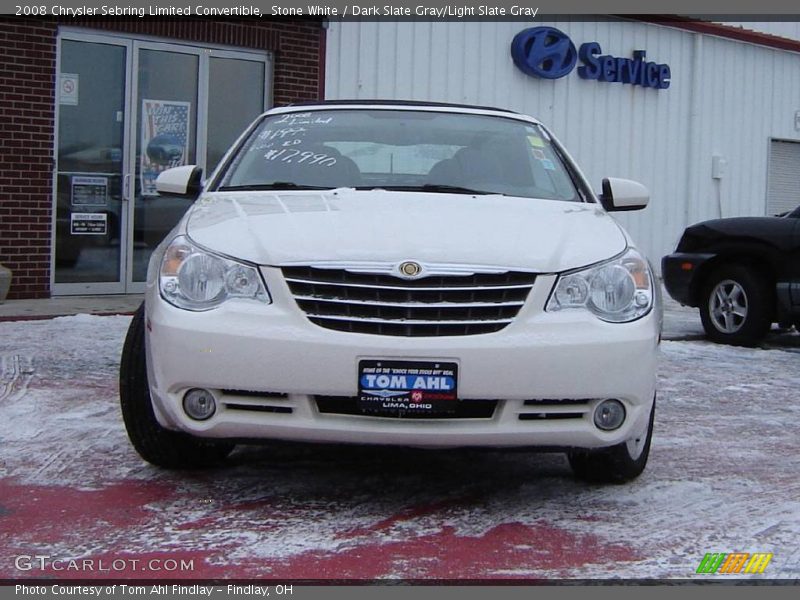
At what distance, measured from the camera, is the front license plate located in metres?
3.79

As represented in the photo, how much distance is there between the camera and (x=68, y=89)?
36.5 feet

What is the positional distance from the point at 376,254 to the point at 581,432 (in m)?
0.93

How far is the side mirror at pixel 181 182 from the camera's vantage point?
514 cm

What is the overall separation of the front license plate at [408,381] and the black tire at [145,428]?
807 mm

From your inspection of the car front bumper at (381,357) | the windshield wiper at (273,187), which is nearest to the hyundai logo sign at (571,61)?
the windshield wiper at (273,187)

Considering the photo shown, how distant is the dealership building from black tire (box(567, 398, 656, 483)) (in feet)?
24.9

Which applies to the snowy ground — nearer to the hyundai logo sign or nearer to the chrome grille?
the chrome grille

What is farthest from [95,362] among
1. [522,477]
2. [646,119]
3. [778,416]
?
[646,119]

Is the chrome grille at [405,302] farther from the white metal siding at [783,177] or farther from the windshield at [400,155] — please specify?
the white metal siding at [783,177]

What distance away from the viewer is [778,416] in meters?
6.29

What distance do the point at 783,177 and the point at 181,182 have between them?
15.2 m

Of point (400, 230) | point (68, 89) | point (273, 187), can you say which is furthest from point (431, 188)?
point (68, 89)

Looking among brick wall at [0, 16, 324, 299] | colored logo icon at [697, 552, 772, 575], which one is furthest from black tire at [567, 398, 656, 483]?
brick wall at [0, 16, 324, 299]

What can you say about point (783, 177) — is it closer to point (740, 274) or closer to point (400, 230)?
point (740, 274)
